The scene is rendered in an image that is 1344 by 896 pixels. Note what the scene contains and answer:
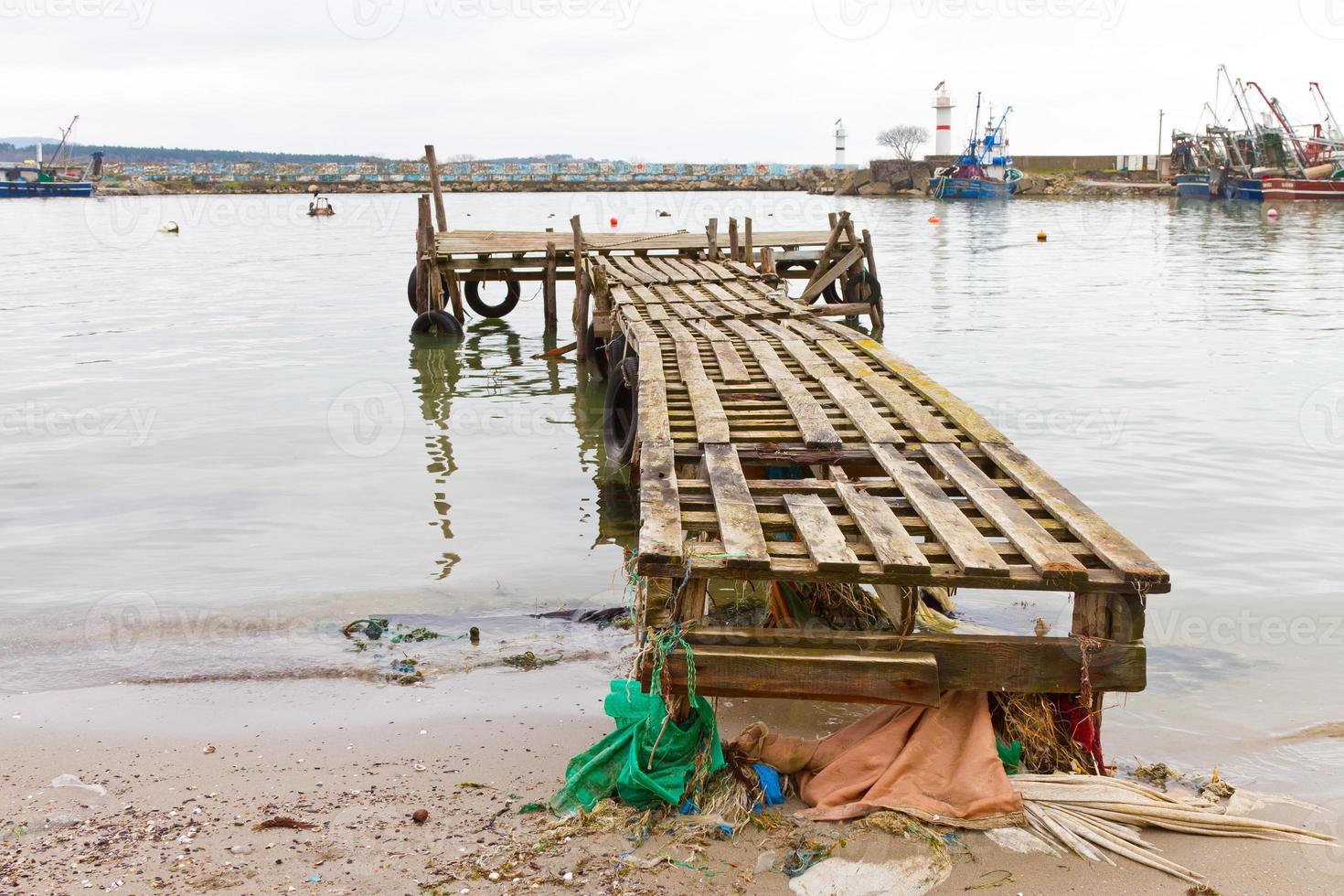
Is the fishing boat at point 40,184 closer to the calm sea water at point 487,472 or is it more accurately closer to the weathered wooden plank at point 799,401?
the calm sea water at point 487,472

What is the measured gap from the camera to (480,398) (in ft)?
53.5

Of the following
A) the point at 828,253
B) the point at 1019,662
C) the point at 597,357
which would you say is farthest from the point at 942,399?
the point at 828,253

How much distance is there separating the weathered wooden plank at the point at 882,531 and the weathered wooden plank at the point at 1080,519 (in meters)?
0.74

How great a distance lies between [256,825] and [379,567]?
423cm

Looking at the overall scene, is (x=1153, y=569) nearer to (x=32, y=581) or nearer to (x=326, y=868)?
(x=326, y=868)

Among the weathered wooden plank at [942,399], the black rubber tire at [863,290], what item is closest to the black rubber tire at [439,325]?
the black rubber tire at [863,290]

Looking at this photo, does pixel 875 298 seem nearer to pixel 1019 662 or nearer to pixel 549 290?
pixel 549 290

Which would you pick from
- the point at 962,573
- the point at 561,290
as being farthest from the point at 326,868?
the point at 561,290

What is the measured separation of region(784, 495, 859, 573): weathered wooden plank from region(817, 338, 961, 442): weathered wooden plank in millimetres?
1592

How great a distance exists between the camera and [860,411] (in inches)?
302

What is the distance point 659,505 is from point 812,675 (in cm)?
124

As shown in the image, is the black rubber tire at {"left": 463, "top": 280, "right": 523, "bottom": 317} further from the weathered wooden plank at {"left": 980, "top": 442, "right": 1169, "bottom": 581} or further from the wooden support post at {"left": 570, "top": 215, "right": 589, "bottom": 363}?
the weathered wooden plank at {"left": 980, "top": 442, "right": 1169, "bottom": 581}

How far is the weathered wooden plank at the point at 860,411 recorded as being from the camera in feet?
22.8

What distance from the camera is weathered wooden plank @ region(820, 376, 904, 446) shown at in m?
6.96
